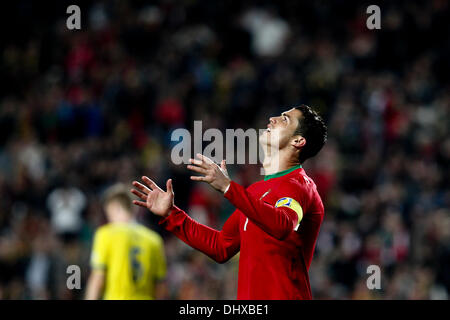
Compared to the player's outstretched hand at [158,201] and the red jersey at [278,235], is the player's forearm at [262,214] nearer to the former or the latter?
the red jersey at [278,235]

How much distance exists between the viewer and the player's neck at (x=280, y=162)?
4195mm

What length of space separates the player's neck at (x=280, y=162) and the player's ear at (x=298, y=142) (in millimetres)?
66

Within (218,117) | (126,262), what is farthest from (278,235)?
(218,117)

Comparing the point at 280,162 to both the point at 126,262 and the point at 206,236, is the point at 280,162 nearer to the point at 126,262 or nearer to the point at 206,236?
the point at 206,236

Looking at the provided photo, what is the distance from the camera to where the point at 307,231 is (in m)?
4.03

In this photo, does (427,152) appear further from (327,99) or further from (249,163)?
(249,163)

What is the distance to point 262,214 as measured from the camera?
3.60 meters

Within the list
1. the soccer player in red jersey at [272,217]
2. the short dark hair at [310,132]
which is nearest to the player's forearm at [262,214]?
the soccer player in red jersey at [272,217]

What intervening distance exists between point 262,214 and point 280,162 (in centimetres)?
67
